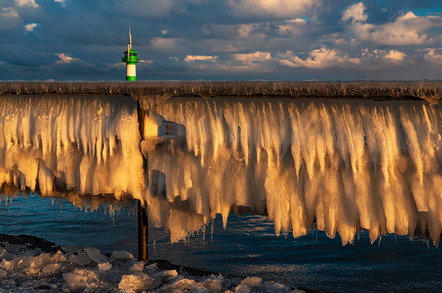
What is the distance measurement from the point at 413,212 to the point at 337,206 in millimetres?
614

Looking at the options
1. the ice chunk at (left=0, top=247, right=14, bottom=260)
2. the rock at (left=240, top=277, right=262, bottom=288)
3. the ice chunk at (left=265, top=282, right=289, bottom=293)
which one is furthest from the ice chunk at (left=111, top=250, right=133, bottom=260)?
the ice chunk at (left=265, top=282, right=289, bottom=293)

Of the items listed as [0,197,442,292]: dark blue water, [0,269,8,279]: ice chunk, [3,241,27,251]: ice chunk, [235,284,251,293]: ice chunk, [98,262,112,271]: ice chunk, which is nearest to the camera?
[235,284,251,293]: ice chunk

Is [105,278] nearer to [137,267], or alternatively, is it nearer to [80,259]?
[137,267]

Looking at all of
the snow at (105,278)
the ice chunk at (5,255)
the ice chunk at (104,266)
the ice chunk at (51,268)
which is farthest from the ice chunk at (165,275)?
the ice chunk at (5,255)

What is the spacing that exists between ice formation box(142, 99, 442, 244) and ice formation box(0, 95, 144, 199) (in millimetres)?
274

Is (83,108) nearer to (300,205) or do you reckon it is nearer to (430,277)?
(300,205)

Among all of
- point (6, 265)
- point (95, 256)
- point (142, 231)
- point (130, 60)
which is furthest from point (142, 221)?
point (130, 60)

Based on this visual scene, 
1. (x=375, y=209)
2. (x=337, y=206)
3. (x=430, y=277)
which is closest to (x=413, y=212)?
(x=375, y=209)

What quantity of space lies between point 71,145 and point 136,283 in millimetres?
1745

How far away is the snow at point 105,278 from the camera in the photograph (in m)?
4.01

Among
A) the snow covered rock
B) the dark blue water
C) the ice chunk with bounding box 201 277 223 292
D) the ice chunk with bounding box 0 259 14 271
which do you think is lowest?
the dark blue water

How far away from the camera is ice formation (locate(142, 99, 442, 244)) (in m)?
3.70

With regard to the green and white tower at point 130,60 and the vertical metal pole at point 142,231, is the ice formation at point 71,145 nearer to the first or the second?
the vertical metal pole at point 142,231

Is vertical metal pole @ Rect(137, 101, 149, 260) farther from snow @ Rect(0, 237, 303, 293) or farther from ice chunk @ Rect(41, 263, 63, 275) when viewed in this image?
ice chunk @ Rect(41, 263, 63, 275)
